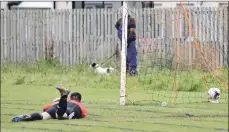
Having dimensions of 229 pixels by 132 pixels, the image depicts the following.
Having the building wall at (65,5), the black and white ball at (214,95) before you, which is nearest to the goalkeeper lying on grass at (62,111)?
the black and white ball at (214,95)

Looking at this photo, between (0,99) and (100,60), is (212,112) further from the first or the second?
(100,60)

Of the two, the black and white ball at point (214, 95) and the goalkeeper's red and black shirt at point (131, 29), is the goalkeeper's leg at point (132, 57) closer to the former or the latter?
the goalkeeper's red and black shirt at point (131, 29)

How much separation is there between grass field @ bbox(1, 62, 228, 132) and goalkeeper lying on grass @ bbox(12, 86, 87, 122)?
15 cm

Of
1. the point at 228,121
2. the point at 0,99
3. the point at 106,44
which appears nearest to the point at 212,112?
the point at 228,121

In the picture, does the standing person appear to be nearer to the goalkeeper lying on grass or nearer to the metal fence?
the goalkeeper lying on grass

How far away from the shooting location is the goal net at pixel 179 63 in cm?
1547

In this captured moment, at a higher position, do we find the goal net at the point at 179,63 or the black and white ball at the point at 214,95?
the goal net at the point at 179,63

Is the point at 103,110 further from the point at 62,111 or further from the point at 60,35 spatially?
the point at 60,35

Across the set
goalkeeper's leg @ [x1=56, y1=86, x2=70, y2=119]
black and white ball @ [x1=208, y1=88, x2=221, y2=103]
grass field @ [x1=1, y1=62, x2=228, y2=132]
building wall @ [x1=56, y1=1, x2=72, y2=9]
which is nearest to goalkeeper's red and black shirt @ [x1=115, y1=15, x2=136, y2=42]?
grass field @ [x1=1, y1=62, x2=228, y2=132]

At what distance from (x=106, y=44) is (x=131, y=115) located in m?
12.0

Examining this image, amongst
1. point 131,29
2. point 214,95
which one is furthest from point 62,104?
point 131,29

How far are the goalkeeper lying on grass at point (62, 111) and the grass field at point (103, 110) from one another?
0.50 feet

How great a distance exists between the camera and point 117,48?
23141 millimetres

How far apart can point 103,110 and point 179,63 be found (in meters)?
4.71
